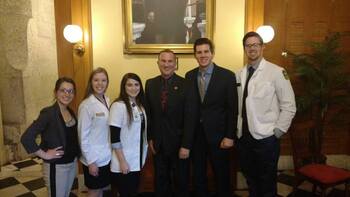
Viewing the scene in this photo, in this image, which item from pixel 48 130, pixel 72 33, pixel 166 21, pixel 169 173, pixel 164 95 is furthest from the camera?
pixel 166 21

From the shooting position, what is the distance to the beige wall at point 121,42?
313 cm

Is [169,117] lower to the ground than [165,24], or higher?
lower

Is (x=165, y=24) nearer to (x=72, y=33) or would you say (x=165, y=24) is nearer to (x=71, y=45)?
(x=72, y=33)

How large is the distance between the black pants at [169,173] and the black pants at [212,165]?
0.33 ft

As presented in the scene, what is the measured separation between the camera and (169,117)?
2.40m

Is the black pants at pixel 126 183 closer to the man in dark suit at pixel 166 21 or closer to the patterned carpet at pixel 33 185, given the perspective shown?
the patterned carpet at pixel 33 185

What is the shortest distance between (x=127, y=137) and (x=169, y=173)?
622 millimetres

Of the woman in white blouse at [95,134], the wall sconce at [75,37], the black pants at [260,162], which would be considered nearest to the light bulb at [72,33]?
the wall sconce at [75,37]

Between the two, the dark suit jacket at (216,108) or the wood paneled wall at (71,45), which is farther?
the wood paneled wall at (71,45)

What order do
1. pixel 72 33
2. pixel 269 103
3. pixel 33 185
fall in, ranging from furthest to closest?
pixel 33 185, pixel 72 33, pixel 269 103

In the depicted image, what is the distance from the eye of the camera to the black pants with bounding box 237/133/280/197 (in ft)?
7.64

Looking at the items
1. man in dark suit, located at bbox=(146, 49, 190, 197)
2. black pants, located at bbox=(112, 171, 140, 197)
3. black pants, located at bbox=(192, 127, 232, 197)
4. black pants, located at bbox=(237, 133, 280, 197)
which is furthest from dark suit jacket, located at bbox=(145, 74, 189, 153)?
black pants, located at bbox=(237, 133, 280, 197)

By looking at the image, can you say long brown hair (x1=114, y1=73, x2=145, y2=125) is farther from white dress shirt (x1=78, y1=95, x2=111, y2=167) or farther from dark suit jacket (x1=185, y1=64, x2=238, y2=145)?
dark suit jacket (x1=185, y1=64, x2=238, y2=145)

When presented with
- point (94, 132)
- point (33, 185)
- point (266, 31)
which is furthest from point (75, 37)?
point (266, 31)
